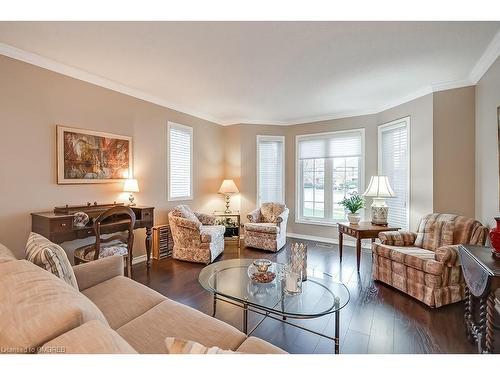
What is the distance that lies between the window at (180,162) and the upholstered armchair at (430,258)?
3.29 m

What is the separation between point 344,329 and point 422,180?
2697 millimetres

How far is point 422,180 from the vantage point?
140 inches

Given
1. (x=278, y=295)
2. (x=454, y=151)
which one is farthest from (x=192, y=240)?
(x=454, y=151)

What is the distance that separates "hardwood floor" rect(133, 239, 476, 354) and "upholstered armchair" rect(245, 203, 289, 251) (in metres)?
1.36

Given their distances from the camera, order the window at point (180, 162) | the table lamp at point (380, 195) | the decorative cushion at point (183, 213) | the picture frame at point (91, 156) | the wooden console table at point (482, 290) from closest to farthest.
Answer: the wooden console table at point (482, 290), the picture frame at point (91, 156), the table lamp at point (380, 195), the decorative cushion at point (183, 213), the window at point (180, 162)

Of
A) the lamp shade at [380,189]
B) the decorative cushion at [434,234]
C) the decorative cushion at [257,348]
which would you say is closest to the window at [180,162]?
the lamp shade at [380,189]

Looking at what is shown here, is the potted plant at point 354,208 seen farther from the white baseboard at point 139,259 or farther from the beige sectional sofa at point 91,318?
the white baseboard at point 139,259

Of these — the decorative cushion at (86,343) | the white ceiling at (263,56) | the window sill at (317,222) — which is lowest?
the window sill at (317,222)

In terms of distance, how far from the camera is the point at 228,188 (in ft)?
16.5

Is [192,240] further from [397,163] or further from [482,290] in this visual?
[397,163]

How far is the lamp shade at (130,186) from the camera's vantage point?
11.2 ft

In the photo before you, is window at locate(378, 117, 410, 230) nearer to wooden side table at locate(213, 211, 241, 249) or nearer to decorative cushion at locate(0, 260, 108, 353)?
wooden side table at locate(213, 211, 241, 249)

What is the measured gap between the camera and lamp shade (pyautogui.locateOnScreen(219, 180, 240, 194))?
5.03 m

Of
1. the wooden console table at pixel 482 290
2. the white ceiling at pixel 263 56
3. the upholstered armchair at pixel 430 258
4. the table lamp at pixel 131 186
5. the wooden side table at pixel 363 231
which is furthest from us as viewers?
the table lamp at pixel 131 186
